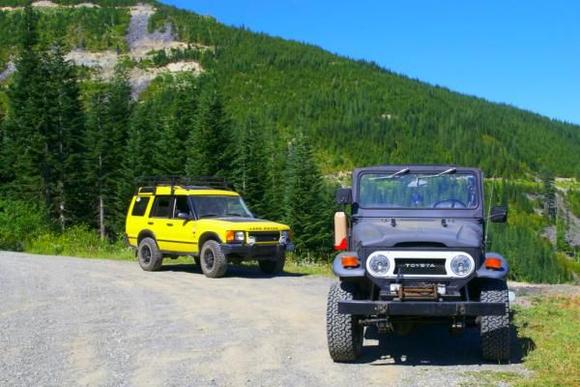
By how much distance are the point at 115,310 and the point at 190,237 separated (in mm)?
5331

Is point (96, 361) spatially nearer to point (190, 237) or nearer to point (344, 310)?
point (344, 310)

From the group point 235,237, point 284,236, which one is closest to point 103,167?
point 284,236

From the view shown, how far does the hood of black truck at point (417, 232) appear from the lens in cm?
704

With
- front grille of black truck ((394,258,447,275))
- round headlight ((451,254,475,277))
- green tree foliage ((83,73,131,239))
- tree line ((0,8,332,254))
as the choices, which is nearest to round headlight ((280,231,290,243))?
front grille of black truck ((394,258,447,275))

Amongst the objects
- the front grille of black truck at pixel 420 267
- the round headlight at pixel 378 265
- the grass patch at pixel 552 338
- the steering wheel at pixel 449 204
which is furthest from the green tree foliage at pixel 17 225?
the front grille of black truck at pixel 420 267

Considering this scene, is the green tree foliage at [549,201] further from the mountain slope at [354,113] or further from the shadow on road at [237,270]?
the shadow on road at [237,270]

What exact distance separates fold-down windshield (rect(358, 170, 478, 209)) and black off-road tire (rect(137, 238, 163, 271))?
9.20 meters

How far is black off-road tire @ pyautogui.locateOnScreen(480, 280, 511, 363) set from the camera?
6934mm

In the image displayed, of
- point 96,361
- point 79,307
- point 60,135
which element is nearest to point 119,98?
point 60,135

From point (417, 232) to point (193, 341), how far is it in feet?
10.4

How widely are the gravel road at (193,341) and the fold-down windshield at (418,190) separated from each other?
5.84 feet

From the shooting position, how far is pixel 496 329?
6.94 m

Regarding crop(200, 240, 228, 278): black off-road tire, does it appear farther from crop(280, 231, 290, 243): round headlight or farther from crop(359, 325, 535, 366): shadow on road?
crop(359, 325, 535, 366): shadow on road

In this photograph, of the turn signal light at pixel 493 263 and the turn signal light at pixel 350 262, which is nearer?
the turn signal light at pixel 493 263
